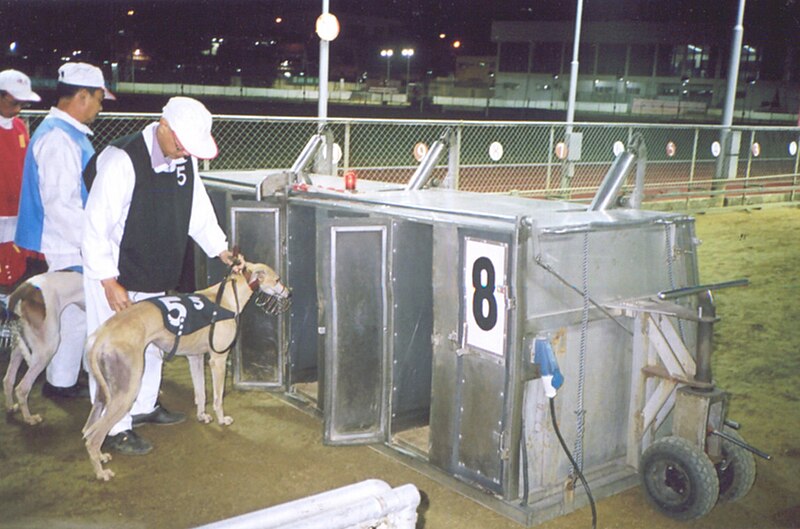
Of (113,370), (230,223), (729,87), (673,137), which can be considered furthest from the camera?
(673,137)

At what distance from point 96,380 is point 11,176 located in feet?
7.51

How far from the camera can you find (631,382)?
4.23m

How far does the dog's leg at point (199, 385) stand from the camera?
197 inches

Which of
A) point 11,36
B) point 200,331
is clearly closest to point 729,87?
point 200,331

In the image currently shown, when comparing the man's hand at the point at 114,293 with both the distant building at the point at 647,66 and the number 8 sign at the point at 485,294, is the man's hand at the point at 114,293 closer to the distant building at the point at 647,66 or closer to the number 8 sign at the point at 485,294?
the number 8 sign at the point at 485,294

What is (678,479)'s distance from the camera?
12.8 ft

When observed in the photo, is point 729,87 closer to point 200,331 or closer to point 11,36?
point 200,331

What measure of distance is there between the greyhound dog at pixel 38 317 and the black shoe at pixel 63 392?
15.0 inches

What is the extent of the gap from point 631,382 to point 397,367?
140cm

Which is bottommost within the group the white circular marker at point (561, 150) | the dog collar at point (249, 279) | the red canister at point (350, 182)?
the dog collar at point (249, 279)

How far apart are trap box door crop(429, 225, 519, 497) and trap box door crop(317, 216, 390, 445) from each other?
509mm

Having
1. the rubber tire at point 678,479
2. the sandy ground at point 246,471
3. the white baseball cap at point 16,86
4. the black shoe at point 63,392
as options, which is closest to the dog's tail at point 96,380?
the sandy ground at point 246,471

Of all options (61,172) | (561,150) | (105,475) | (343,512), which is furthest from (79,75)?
(561,150)

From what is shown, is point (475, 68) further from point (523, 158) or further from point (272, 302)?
point (272, 302)
